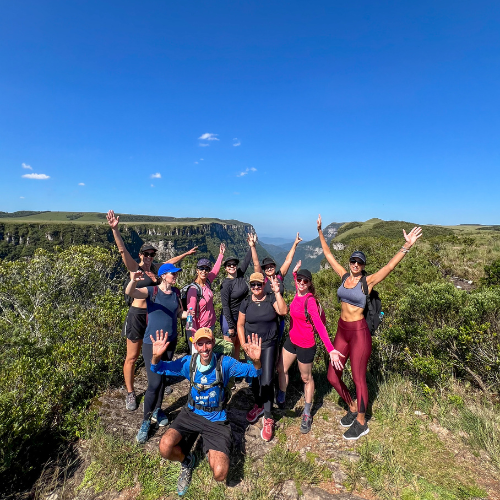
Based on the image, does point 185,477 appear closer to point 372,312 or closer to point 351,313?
point 351,313

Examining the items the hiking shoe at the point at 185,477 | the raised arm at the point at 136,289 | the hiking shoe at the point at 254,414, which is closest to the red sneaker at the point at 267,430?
the hiking shoe at the point at 254,414

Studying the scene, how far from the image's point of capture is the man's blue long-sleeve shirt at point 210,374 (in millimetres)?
3848

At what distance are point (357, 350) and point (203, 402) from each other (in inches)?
103

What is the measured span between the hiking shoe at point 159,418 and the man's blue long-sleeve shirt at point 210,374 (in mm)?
1340

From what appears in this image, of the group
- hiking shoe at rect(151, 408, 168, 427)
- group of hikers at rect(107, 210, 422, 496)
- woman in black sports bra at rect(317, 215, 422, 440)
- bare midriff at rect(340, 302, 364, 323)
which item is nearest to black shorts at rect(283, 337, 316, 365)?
group of hikers at rect(107, 210, 422, 496)

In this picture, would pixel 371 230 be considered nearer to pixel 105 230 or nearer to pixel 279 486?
pixel 279 486

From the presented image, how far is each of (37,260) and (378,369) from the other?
23552mm

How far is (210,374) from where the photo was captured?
3.86 metres

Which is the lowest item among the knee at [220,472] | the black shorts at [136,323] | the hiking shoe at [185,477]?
the hiking shoe at [185,477]

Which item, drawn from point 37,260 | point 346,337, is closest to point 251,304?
point 346,337

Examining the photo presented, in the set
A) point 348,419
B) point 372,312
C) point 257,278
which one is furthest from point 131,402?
point 372,312

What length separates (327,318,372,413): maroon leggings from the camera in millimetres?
4328

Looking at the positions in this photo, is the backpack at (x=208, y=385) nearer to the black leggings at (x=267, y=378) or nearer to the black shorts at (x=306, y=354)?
the black leggings at (x=267, y=378)

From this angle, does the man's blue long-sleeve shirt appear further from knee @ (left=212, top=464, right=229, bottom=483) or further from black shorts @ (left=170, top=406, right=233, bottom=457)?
knee @ (left=212, top=464, right=229, bottom=483)
